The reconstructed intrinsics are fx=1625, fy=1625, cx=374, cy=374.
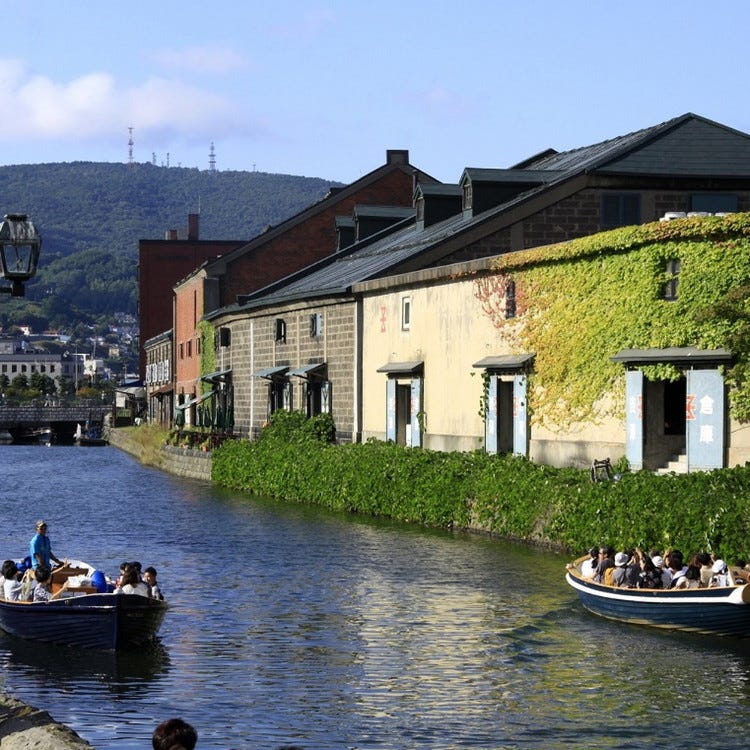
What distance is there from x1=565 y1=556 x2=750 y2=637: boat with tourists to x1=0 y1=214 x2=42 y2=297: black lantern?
450 inches

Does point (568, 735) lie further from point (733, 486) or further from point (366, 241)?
point (366, 241)

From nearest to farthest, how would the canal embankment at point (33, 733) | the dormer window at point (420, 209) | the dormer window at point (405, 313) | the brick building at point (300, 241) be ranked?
the canal embankment at point (33, 733), the dormer window at point (405, 313), the dormer window at point (420, 209), the brick building at point (300, 241)

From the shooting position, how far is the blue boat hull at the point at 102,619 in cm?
2458

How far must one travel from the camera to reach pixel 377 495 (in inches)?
1827

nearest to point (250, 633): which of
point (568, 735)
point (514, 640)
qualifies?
point (514, 640)

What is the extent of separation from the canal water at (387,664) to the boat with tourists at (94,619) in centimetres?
31

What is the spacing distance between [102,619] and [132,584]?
115 cm

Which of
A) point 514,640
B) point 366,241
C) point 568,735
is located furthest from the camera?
point 366,241

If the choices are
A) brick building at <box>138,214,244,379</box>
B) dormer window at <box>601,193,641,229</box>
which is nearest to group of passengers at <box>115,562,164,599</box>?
dormer window at <box>601,193,641,229</box>

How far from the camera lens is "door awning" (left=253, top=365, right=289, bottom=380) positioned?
64.8 metres

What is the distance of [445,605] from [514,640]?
3.88 m

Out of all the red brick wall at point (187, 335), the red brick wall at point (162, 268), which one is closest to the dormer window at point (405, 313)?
the red brick wall at point (187, 335)

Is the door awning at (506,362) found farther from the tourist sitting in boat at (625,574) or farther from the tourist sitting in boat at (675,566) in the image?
the tourist sitting in boat at (675,566)

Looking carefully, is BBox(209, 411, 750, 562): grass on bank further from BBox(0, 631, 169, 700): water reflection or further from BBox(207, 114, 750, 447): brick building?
BBox(0, 631, 169, 700): water reflection
